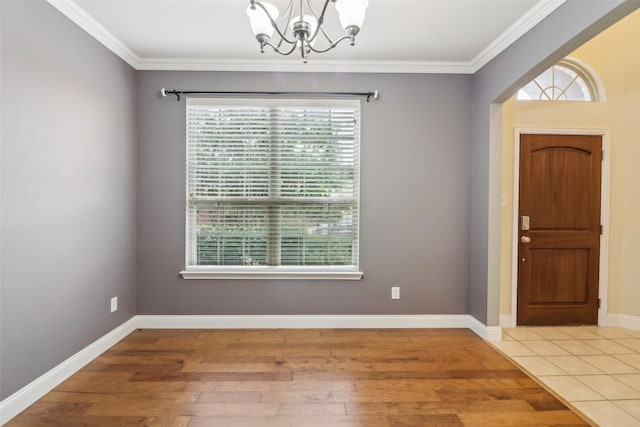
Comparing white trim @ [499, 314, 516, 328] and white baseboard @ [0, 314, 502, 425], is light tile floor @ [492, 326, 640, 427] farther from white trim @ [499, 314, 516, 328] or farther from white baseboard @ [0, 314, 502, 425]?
white baseboard @ [0, 314, 502, 425]

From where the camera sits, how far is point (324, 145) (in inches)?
134

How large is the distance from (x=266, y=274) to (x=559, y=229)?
10.2 ft

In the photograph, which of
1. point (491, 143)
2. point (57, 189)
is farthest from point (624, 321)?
point (57, 189)

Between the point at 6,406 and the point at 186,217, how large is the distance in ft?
6.15

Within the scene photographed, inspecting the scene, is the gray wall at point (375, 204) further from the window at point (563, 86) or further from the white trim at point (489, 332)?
the window at point (563, 86)

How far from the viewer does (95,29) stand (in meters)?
2.67

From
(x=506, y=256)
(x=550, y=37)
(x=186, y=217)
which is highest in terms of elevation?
(x=550, y=37)

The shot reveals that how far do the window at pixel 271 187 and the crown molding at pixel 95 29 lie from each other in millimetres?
686

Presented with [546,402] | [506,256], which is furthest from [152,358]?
[506,256]

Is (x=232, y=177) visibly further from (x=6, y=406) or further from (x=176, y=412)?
(x=6, y=406)

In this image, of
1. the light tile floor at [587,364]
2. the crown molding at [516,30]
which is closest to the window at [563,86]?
the crown molding at [516,30]

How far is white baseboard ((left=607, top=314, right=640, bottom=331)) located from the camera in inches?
136

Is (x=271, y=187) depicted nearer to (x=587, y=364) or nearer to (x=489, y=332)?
(x=489, y=332)

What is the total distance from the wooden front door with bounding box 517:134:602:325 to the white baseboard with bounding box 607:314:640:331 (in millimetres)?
166
